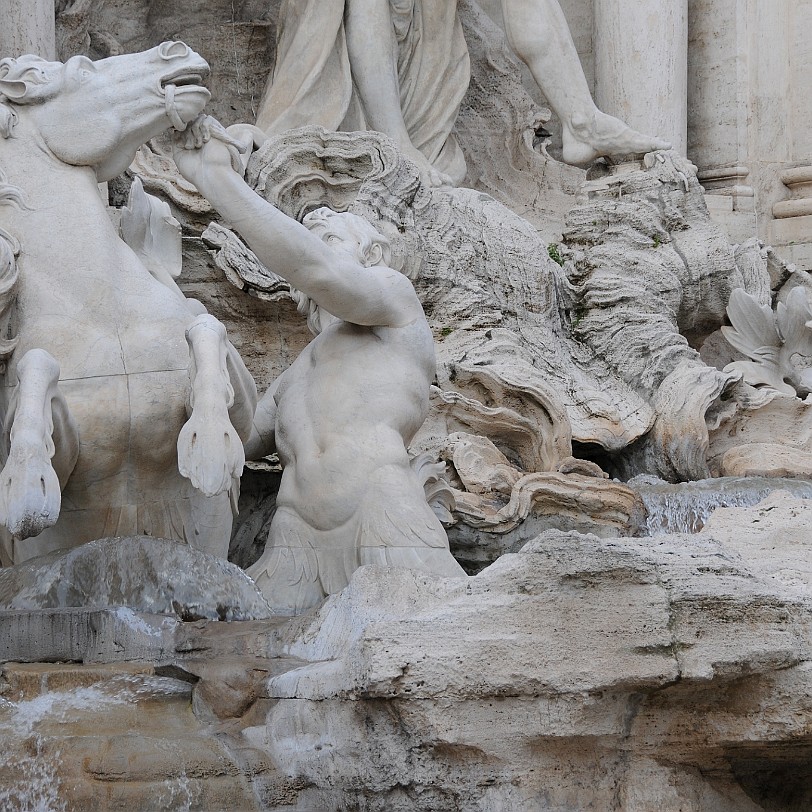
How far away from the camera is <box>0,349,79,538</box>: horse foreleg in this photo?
159 inches

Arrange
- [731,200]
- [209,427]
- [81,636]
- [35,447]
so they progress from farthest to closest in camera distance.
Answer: [731,200], [209,427], [35,447], [81,636]

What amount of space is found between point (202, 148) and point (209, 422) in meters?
0.85

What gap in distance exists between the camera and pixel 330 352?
16.6 feet

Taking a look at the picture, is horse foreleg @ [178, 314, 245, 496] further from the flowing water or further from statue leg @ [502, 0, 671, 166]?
statue leg @ [502, 0, 671, 166]

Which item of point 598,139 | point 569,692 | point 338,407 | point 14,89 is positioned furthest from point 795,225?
point 569,692

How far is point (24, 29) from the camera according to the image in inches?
277

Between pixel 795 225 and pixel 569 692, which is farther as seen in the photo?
pixel 795 225

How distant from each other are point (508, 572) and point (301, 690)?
463 mm

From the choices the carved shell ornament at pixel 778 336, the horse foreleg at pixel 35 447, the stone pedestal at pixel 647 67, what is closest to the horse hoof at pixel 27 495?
the horse foreleg at pixel 35 447

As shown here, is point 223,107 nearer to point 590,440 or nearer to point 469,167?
point 469,167

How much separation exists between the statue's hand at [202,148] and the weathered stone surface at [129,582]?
3.34ft

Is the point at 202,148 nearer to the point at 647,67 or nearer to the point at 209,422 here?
the point at 209,422

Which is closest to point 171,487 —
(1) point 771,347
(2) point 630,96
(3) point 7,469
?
(3) point 7,469

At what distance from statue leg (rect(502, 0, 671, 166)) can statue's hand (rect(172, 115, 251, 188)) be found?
153 inches
